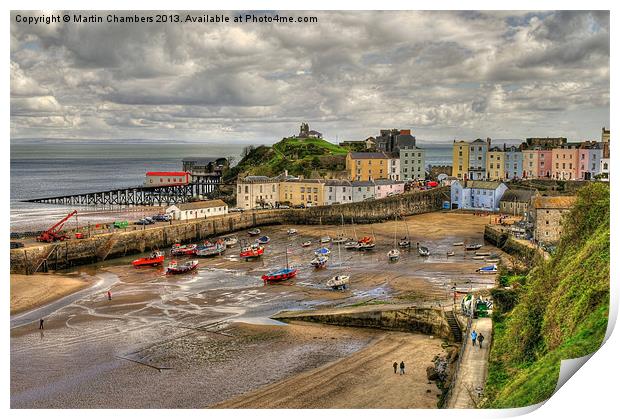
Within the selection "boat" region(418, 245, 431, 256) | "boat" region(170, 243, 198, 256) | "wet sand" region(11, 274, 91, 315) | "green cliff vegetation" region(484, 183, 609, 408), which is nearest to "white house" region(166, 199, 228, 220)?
"boat" region(170, 243, 198, 256)

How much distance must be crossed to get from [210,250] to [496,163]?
31060 mm

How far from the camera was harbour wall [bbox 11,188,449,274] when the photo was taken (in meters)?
30.0

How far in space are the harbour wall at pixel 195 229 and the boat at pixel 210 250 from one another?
119 inches

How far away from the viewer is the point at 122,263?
31734 mm

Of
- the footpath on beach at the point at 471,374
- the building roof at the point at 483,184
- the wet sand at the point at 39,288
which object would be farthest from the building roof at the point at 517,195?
the wet sand at the point at 39,288

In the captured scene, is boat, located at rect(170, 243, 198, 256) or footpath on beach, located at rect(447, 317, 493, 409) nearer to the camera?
footpath on beach, located at rect(447, 317, 493, 409)

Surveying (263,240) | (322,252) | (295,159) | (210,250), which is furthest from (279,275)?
(295,159)

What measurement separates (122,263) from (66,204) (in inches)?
1051

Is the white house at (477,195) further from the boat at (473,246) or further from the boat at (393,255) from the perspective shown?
the boat at (393,255)

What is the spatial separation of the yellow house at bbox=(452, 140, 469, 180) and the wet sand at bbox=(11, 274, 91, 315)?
37624mm

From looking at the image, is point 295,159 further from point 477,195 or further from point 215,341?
point 215,341

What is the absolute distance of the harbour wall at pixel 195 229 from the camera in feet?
98.5

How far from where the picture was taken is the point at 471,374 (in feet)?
45.6

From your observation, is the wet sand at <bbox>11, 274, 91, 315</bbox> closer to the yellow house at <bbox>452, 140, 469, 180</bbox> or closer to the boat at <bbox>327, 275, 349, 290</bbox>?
the boat at <bbox>327, 275, 349, 290</bbox>
